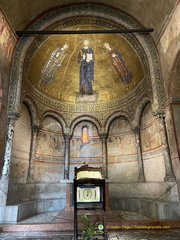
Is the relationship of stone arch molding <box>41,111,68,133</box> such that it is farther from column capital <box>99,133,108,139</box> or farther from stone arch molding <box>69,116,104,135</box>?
column capital <box>99,133,108,139</box>

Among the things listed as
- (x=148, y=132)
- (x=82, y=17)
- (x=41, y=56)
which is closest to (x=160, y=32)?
(x=82, y=17)

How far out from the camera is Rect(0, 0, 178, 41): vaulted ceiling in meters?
8.72

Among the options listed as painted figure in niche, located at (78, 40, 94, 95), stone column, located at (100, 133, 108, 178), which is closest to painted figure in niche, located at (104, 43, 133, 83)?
painted figure in niche, located at (78, 40, 94, 95)

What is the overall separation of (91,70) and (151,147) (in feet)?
21.8

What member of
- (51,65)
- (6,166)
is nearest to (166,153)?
(6,166)

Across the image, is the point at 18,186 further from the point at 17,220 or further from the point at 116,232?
the point at 116,232

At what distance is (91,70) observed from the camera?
13.3 m

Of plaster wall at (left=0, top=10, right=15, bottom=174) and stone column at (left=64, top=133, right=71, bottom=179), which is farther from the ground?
plaster wall at (left=0, top=10, right=15, bottom=174)

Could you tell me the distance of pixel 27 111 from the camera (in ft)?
38.4

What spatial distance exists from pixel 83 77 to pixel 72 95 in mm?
1640

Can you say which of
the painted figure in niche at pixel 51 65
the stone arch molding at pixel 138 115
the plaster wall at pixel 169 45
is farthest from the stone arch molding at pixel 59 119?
the plaster wall at pixel 169 45

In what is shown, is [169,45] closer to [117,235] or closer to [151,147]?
[151,147]

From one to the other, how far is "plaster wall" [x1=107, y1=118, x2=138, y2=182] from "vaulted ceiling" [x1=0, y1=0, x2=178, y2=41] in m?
6.15

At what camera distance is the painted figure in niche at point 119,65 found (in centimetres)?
1226
